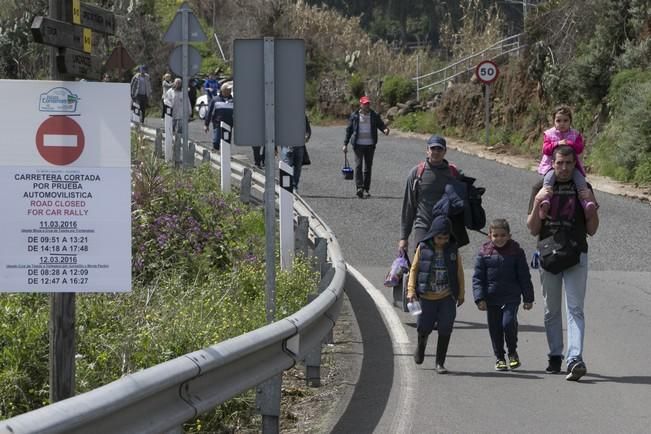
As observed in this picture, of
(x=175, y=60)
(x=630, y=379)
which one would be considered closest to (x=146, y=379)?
(x=630, y=379)

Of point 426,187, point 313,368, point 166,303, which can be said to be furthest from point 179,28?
point 313,368

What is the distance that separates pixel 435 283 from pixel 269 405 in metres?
3.15

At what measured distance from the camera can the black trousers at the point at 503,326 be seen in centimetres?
995

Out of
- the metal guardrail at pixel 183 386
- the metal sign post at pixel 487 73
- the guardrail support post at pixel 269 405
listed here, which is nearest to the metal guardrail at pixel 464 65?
the metal sign post at pixel 487 73

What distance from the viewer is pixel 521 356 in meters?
10.6

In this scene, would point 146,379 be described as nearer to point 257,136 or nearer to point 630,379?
point 257,136

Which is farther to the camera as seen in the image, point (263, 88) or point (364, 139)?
point (364, 139)

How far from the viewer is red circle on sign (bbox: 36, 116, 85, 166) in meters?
5.93

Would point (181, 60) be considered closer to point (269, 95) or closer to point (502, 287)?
point (502, 287)

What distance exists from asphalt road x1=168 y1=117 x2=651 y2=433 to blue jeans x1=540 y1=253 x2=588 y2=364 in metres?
0.31

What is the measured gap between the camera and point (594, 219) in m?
9.76

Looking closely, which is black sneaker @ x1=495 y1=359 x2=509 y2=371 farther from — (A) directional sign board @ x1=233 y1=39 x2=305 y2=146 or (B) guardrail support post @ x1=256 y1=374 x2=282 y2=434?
(B) guardrail support post @ x1=256 y1=374 x2=282 y2=434

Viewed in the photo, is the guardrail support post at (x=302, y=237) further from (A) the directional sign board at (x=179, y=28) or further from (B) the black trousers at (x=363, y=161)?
(B) the black trousers at (x=363, y=161)

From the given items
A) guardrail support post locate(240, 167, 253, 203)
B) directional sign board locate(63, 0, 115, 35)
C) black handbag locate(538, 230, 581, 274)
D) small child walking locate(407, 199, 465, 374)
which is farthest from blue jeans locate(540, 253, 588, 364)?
guardrail support post locate(240, 167, 253, 203)
